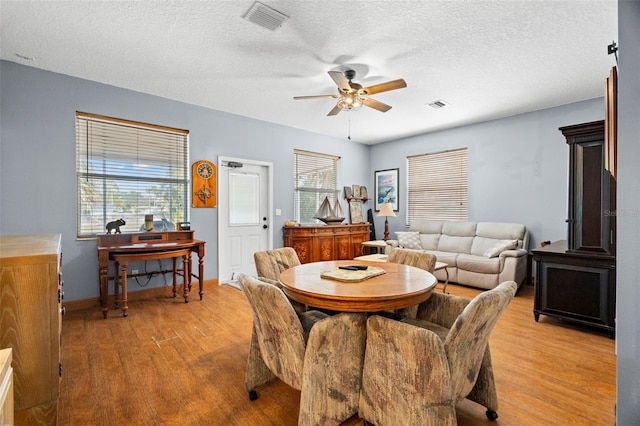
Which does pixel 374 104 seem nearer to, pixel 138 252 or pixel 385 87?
pixel 385 87

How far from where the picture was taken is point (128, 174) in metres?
4.04

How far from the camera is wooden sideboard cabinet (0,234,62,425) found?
1347mm

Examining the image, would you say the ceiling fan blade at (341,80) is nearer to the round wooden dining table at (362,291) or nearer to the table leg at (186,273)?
the round wooden dining table at (362,291)

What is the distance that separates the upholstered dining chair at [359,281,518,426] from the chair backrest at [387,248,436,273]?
3.43 ft

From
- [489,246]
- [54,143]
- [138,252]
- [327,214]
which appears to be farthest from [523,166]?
[54,143]

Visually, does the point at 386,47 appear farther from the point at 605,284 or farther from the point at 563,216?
the point at 563,216

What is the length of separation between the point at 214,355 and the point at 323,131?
4520 millimetres

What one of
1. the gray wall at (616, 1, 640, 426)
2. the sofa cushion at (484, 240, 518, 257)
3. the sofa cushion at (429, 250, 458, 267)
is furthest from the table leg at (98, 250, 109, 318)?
the sofa cushion at (484, 240, 518, 257)

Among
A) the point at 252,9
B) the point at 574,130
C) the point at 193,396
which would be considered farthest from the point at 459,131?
the point at 193,396

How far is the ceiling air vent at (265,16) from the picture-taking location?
7.56ft

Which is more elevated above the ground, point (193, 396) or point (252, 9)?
point (252, 9)

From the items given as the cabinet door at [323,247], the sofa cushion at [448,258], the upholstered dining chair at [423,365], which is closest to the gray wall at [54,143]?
the cabinet door at [323,247]

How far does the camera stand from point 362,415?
161cm

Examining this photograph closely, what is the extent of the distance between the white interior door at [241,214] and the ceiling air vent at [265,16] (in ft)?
8.66
